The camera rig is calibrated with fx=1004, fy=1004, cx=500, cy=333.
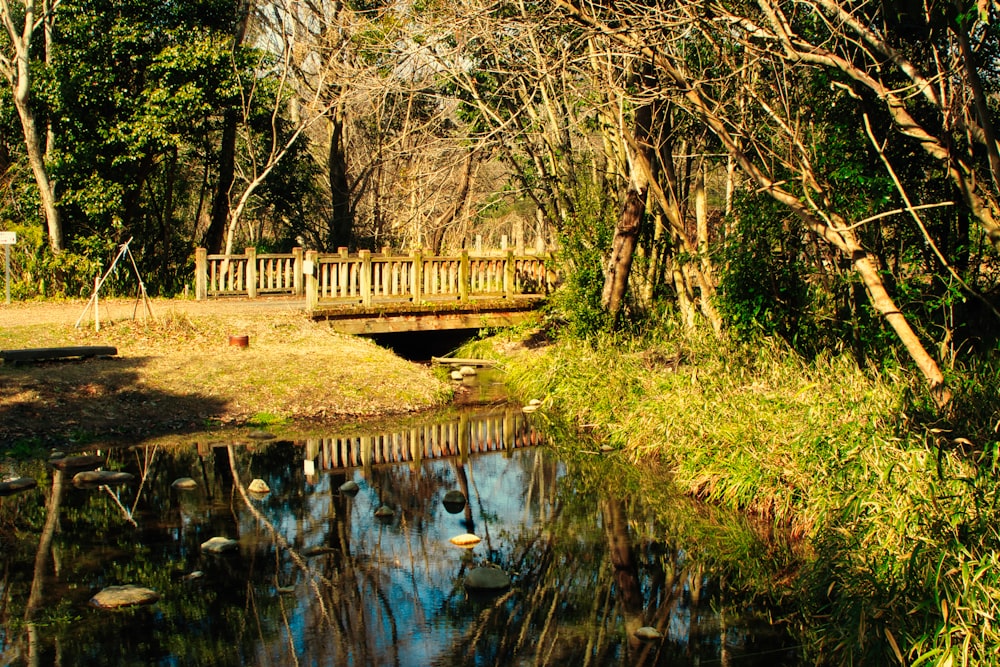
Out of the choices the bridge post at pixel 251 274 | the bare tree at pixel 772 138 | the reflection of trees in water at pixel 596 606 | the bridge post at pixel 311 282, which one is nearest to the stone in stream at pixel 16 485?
the reflection of trees in water at pixel 596 606

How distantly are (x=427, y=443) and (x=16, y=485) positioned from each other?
16.6 feet

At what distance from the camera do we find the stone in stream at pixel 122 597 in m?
7.25

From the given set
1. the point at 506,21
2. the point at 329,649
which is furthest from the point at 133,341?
the point at 329,649

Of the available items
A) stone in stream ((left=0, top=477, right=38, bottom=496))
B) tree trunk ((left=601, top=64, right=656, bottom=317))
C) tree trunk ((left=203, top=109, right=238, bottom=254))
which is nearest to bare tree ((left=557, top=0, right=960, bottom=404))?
tree trunk ((left=601, top=64, right=656, bottom=317))

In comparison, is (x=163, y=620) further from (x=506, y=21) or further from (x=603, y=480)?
(x=506, y=21)

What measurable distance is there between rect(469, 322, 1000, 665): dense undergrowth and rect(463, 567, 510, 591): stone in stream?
2164 millimetres

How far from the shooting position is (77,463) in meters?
11.2

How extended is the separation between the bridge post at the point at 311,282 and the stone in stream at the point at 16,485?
893 cm

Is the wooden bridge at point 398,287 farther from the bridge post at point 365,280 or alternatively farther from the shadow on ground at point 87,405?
the shadow on ground at point 87,405

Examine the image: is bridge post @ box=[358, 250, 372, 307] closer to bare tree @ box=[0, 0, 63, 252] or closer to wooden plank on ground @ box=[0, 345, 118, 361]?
wooden plank on ground @ box=[0, 345, 118, 361]

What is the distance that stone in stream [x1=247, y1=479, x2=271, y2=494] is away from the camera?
10.5 m

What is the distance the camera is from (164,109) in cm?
2430

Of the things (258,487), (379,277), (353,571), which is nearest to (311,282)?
(379,277)

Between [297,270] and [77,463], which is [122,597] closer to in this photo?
[77,463]
